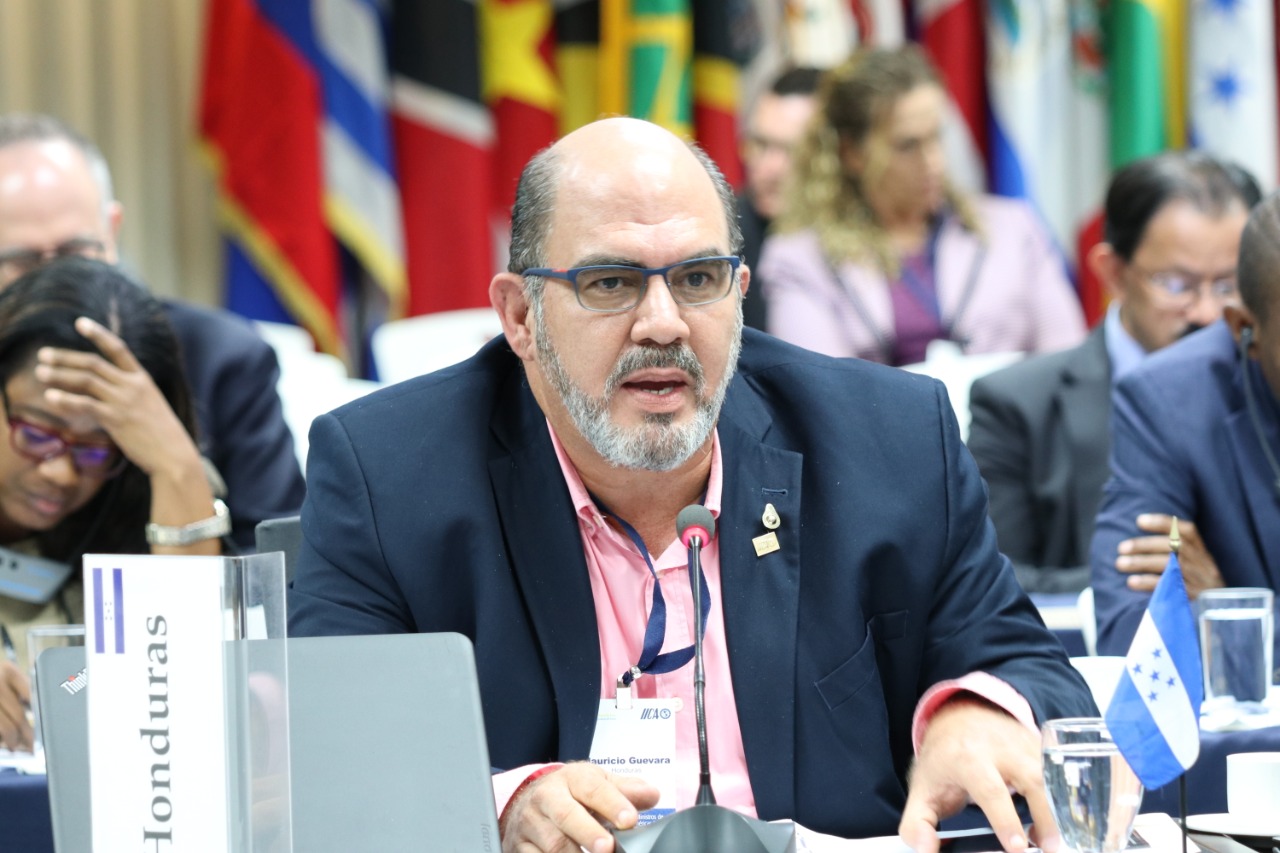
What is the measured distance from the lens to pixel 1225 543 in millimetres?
3090

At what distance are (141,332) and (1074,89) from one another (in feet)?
13.8

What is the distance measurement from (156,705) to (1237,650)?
1.69 metres

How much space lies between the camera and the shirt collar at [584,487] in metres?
2.24

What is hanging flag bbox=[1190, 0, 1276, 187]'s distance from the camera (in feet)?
19.7

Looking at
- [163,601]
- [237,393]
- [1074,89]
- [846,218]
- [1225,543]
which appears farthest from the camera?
[1074,89]

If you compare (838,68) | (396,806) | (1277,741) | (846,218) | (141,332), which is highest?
(838,68)

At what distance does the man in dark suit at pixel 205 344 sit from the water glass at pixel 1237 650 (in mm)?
2060

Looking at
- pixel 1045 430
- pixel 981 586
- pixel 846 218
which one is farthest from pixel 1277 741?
pixel 846 218

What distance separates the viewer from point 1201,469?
3.10 m

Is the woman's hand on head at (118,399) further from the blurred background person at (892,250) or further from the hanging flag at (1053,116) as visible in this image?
the hanging flag at (1053,116)

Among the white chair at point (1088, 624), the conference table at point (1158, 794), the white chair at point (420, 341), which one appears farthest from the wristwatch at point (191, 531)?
the white chair at point (420, 341)

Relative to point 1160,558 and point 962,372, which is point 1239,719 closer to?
point 1160,558

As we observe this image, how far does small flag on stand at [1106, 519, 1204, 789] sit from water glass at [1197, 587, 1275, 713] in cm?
94

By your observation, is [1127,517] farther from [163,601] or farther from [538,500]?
[163,601]
